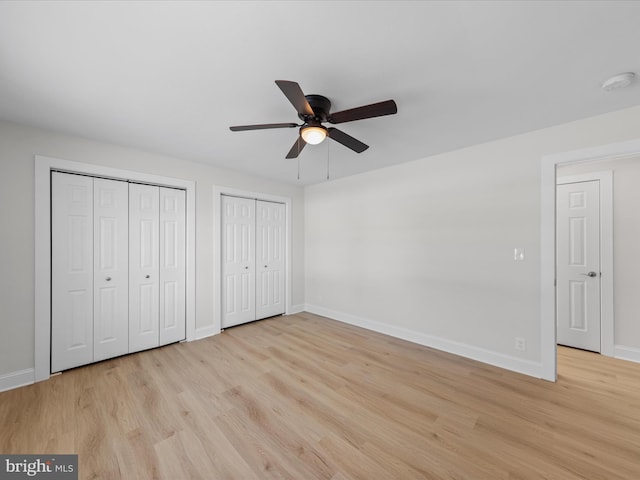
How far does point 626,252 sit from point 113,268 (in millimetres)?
5807

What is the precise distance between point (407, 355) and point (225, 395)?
201 centimetres

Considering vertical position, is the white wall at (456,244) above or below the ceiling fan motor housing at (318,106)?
below

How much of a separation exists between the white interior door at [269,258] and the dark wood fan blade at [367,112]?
275 cm

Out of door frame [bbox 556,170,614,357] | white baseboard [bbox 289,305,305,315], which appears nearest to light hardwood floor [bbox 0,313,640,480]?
door frame [bbox 556,170,614,357]

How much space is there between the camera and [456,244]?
9.87ft

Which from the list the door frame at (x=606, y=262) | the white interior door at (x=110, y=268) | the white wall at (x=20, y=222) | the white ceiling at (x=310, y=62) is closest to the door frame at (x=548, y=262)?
the white ceiling at (x=310, y=62)

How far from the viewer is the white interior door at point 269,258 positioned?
421 cm

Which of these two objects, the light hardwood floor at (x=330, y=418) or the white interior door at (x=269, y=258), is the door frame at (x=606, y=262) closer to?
the light hardwood floor at (x=330, y=418)

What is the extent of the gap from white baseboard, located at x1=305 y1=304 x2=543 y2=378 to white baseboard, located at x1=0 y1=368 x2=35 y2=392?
140 inches

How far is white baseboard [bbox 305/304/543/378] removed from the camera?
2514 millimetres

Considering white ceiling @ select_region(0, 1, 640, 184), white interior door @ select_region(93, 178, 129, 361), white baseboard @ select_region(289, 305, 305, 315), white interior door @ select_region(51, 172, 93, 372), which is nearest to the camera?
white ceiling @ select_region(0, 1, 640, 184)

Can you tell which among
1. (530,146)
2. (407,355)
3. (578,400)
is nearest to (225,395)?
(407,355)

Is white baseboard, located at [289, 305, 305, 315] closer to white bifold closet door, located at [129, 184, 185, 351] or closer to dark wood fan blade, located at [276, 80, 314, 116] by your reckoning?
white bifold closet door, located at [129, 184, 185, 351]

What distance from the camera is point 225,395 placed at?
7.09 ft
